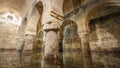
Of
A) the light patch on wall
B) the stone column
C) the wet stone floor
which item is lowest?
the wet stone floor

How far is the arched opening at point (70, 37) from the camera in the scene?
7.80m

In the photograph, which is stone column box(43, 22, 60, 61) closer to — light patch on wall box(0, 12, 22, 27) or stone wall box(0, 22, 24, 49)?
stone wall box(0, 22, 24, 49)

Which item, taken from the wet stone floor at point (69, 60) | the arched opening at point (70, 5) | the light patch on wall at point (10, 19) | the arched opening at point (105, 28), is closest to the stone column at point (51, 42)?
the wet stone floor at point (69, 60)

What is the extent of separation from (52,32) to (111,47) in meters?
4.50

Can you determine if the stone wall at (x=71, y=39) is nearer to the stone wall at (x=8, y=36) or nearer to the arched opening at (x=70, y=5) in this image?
the arched opening at (x=70, y=5)

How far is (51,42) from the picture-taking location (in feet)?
8.48

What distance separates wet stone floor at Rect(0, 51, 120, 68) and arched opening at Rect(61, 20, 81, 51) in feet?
1.51

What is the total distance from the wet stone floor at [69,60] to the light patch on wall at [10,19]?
2008mm

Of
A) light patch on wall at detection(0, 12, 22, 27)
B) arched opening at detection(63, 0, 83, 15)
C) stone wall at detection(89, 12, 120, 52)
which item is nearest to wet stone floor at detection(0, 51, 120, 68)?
stone wall at detection(89, 12, 120, 52)

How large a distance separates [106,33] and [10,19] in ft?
21.0

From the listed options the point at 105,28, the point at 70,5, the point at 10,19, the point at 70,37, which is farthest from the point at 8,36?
the point at 105,28

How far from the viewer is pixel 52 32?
266cm

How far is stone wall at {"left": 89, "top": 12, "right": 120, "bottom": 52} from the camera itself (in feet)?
18.3

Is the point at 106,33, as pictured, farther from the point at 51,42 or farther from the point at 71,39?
the point at 51,42
